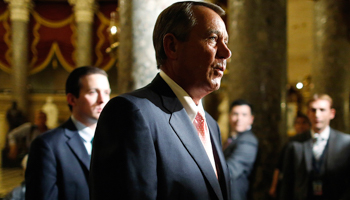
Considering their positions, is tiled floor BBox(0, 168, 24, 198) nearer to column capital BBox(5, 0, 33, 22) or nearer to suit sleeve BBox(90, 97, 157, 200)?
suit sleeve BBox(90, 97, 157, 200)

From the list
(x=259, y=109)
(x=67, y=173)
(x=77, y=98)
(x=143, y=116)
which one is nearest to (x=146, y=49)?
(x=77, y=98)

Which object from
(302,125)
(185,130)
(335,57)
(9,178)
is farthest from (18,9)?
(185,130)

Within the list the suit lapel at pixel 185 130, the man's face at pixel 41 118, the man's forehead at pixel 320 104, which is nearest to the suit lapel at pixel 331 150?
the man's forehead at pixel 320 104

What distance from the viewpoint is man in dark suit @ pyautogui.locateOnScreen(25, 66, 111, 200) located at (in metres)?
1.61

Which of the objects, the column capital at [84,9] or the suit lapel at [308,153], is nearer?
the suit lapel at [308,153]

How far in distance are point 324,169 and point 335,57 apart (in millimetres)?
2811

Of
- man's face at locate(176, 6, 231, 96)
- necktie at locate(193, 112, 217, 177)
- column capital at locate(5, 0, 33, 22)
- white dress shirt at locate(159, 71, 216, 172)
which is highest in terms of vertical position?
column capital at locate(5, 0, 33, 22)

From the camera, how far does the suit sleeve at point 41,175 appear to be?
5.18ft

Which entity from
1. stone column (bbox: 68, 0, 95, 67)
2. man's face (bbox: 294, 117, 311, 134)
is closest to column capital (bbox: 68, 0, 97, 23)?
stone column (bbox: 68, 0, 95, 67)

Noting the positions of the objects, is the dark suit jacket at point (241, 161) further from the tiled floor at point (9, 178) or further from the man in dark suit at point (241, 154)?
the tiled floor at point (9, 178)

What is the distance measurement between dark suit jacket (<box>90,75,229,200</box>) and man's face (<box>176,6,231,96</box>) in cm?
14

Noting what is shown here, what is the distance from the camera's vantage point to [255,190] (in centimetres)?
374

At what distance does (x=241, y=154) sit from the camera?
9.15ft

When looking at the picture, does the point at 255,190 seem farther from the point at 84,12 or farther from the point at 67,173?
the point at 84,12
